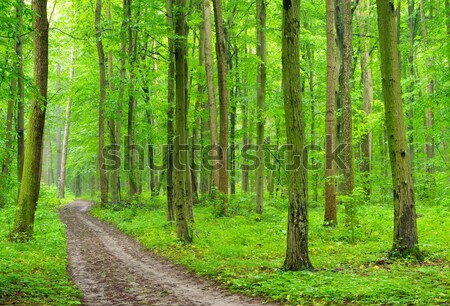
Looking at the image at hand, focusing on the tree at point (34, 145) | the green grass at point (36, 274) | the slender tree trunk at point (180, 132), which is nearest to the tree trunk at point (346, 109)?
the slender tree trunk at point (180, 132)

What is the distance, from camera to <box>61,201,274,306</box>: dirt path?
7.18m

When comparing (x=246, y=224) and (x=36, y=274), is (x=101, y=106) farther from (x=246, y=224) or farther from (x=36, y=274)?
(x=36, y=274)

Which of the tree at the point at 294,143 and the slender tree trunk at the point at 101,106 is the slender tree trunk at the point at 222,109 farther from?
the slender tree trunk at the point at 101,106

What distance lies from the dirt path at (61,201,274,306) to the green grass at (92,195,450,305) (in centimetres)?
47

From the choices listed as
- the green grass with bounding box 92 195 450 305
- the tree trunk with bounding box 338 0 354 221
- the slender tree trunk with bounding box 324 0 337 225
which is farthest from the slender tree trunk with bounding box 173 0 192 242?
the tree trunk with bounding box 338 0 354 221

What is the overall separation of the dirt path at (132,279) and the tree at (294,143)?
1729mm

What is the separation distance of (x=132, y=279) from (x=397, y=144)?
6798 mm

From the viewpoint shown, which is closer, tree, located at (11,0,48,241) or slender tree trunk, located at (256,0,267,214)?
tree, located at (11,0,48,241)

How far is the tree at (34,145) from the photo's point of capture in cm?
1090

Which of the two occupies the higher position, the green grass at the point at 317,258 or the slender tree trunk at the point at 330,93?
the slender tree trunk at the point at 330,93

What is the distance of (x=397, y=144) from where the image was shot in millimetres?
8906

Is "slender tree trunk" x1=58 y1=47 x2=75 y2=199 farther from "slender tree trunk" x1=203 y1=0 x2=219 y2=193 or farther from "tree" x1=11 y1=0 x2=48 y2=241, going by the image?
"tree" x1=11 y1=0 x2=48 y2=241

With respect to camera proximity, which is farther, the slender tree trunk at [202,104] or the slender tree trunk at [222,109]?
the slender tree trunk at [202,104]

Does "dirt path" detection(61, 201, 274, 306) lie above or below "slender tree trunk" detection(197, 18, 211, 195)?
below
